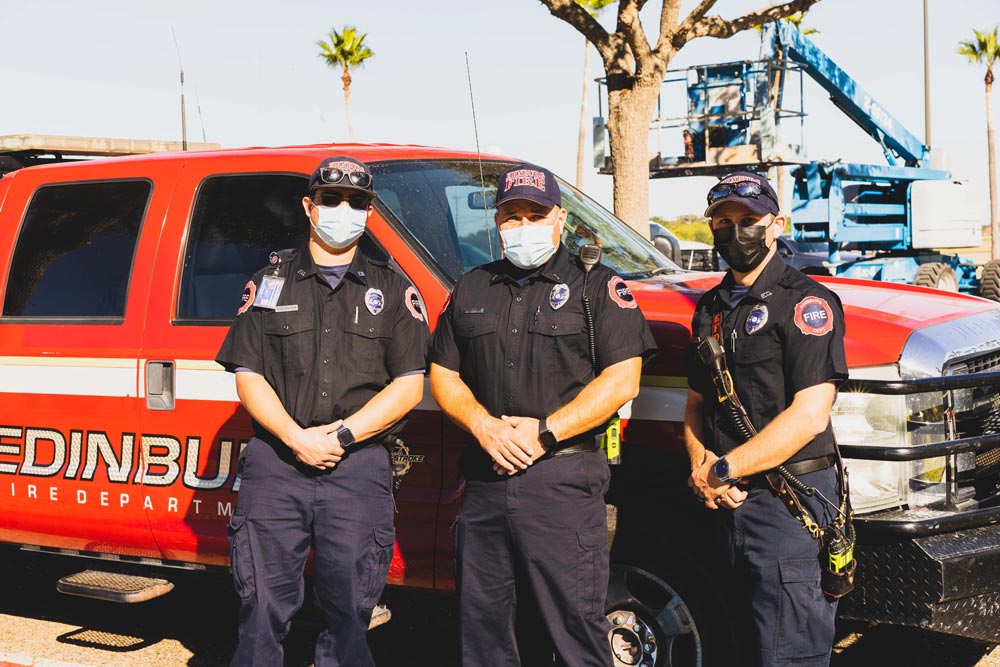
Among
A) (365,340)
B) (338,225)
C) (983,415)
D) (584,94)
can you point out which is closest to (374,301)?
(365,340)

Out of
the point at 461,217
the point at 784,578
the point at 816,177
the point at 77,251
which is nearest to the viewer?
the point at 784,578

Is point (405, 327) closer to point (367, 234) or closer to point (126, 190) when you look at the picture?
point (367, 234)

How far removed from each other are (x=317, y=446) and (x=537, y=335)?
755 mm

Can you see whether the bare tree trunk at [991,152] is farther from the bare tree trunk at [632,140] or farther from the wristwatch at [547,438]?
the wristwatch at [547,438]

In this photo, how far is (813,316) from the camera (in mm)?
3246

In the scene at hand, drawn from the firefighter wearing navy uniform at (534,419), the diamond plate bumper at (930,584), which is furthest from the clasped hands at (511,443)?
the diamond plate bumper at (930,584)

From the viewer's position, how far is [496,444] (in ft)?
11.0

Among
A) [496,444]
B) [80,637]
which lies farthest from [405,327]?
[80,637]

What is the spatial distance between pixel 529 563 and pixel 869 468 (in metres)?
1.09

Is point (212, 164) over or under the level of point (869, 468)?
over

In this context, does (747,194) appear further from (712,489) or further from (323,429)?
(323,429)

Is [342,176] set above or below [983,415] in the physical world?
above

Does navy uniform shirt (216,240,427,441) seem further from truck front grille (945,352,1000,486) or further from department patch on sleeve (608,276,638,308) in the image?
truck front grille (945,352,1000,486)

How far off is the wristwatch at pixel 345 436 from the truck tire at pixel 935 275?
484 inches
